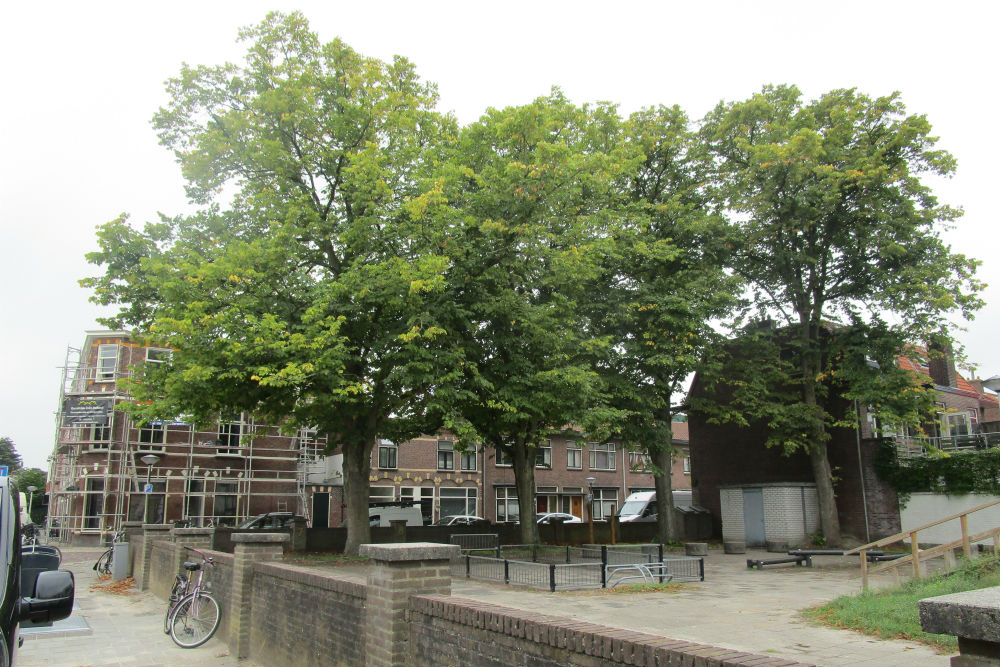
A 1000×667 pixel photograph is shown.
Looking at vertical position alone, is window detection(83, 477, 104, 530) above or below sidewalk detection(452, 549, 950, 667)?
above

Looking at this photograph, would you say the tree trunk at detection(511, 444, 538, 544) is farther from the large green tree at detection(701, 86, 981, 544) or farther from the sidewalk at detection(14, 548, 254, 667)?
the sidewalk at detection(14, 548, 254, 667)

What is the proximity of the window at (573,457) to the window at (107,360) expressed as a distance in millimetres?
27956

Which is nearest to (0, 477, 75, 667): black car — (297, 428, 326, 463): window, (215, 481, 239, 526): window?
(215, 481, 239, 526): window

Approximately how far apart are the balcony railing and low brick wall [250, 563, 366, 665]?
79.0 feet

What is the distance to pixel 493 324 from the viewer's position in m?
19.6

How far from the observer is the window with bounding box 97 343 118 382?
3416cm

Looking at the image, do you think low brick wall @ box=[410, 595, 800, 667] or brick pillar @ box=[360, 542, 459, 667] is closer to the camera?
low brick wall @ box=[410, 595, 800, 667]

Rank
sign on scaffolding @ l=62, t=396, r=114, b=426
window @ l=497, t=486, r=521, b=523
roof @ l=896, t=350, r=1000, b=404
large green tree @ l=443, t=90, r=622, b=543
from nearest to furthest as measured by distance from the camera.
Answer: large green tree @ l=443, t=90, r=622, b=543, sign on scaffolding @ l=62, t=396, r=114, b=426, roof @ l=896, t=350, r=1000, b=404, window @ l=497, t=486, r=521, b=523

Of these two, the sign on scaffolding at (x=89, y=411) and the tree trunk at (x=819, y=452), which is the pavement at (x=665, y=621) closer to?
the tree trunk at (x=819, y=452)

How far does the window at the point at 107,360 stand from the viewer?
34156 mm

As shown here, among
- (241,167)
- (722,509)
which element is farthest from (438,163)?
Result: (722,509)

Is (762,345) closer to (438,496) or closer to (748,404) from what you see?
(748,404)

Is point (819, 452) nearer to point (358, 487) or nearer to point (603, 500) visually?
point (358, 487)

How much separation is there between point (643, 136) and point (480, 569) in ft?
53.5
